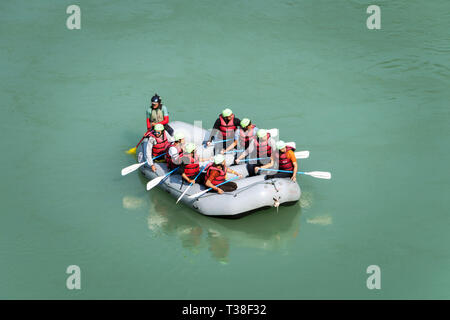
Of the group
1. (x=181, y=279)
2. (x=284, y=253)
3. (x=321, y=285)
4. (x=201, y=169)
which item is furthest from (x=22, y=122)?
(x=321, y=285)

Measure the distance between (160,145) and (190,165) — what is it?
103 centimetres

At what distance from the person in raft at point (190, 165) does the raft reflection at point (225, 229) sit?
641 millimetres

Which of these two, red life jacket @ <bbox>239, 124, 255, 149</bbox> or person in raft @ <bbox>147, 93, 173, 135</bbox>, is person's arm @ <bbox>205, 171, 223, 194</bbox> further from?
person in raft @ <bbox>147, 93, 173, 135</bbox>

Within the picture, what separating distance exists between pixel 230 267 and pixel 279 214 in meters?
1.52

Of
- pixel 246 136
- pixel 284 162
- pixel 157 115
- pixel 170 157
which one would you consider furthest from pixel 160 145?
pixel 284 162

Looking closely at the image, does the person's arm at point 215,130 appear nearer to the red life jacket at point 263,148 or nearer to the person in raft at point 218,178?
the red life jacket at point 263,148

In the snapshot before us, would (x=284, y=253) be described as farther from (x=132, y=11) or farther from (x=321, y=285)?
(x=132, y=11)

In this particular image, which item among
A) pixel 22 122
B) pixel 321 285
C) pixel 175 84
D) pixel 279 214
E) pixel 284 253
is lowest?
pixel 321 285

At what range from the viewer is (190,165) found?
9.09 metres

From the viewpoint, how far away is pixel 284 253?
28.0ft

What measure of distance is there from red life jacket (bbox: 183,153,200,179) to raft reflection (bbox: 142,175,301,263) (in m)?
0.70

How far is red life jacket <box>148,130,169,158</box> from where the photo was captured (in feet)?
32.1

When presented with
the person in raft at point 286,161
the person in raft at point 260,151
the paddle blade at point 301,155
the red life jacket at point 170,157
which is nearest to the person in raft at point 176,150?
the red life jacket at point 170,157

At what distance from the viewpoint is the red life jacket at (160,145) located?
9.79 meters
